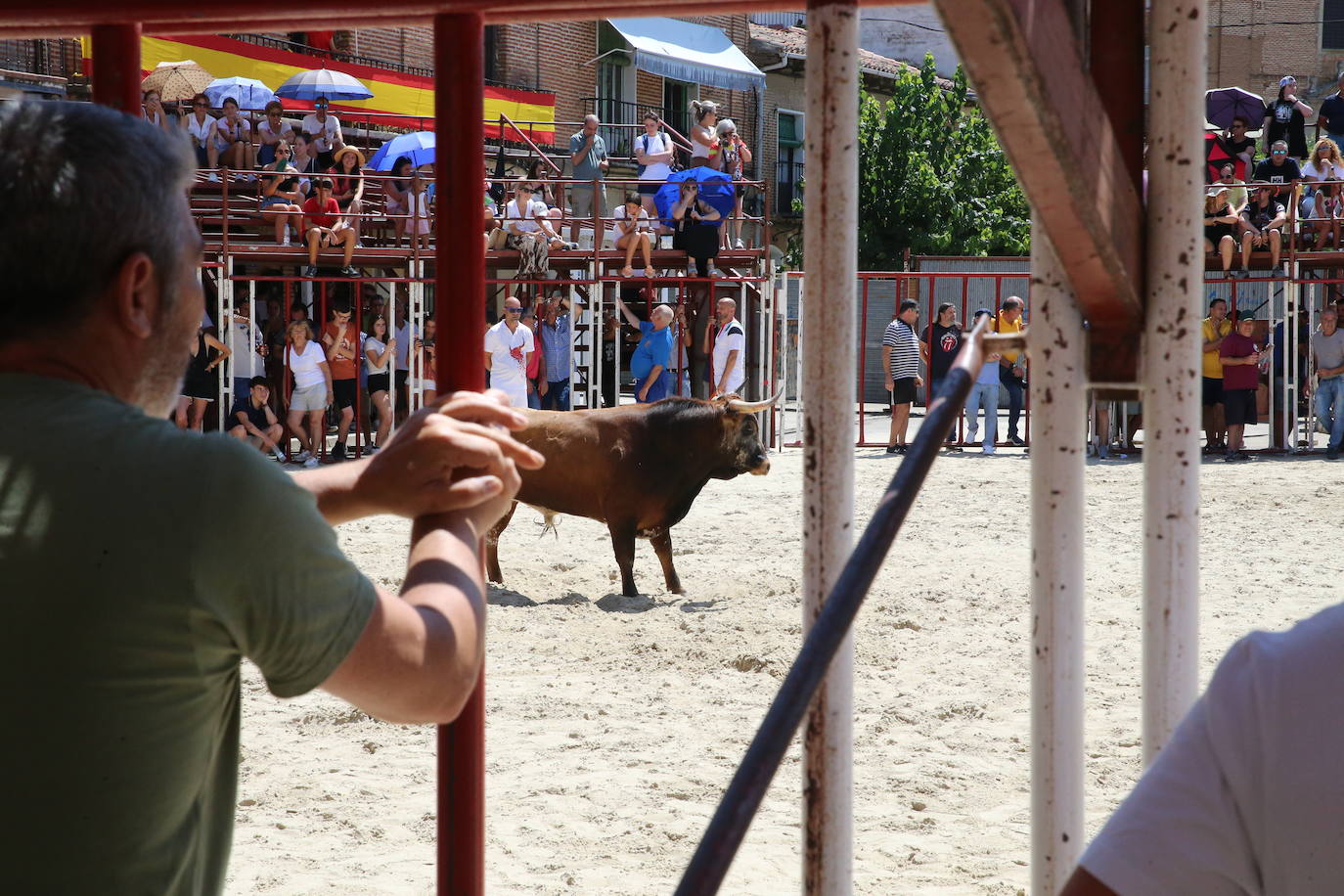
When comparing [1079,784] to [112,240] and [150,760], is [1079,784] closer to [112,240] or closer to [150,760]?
[150,760]

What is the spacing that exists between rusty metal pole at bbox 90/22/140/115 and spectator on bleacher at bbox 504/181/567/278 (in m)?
13.9

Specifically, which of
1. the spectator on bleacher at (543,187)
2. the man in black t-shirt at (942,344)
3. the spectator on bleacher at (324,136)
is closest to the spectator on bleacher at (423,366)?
the spectator on bleacher at (543,187)

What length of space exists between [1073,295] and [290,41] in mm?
22696

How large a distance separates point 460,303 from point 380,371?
1325 centimetres

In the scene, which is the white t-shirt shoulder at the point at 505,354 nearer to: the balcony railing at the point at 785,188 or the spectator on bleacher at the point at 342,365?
the spectator on bleacher at the point at 342,365

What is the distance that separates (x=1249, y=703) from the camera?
857 millimetres

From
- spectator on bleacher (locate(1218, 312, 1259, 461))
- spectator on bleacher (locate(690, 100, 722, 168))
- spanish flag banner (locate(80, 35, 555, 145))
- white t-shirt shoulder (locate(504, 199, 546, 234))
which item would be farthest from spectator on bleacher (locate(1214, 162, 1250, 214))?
spanish flag banner (locate(80, 35, 555, 145))

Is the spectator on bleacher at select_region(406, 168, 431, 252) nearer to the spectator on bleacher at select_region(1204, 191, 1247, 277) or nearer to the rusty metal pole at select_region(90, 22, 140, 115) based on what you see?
the spectator on bleacher at select_region(1204, 191, 1247, 277)

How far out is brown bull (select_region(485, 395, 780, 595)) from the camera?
27.3 feet

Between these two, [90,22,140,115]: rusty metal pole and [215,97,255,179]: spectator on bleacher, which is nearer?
[90,22,140,115]: rusty metal pole

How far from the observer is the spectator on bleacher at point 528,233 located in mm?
15555

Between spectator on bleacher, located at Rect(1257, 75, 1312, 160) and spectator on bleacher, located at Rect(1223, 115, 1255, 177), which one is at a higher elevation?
spectator on bleacher, located at Rect(1257, 75, 1312, 160)

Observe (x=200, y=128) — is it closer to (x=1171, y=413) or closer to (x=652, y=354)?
(x=652, y=354)

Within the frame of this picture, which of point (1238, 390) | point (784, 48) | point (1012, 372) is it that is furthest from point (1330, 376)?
point (784, 48)
